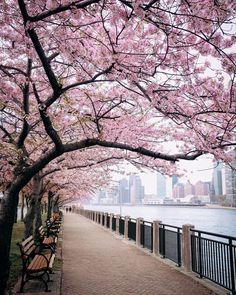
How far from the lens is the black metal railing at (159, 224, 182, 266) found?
33.1ft

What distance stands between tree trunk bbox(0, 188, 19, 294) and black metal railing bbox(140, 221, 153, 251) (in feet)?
25.8

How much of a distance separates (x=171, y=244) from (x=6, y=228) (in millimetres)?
6465

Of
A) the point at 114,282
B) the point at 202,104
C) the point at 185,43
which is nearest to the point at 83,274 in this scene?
the point at 114,282

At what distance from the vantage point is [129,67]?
590 centimetres

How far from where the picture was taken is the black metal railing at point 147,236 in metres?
13.3

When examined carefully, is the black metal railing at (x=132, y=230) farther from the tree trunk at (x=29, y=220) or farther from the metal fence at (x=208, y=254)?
the tree trunk at (x=29, y=220)

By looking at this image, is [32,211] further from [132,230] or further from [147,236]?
[132,230]

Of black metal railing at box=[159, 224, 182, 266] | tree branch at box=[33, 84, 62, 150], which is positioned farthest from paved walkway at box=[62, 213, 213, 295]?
tree branch at box=[33, 84, 62, 150]

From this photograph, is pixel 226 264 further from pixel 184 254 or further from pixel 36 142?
pixel 36 142

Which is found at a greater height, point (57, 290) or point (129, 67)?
point (129, 67)

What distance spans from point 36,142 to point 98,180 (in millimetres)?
12589

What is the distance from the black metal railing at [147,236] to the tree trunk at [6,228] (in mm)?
7849

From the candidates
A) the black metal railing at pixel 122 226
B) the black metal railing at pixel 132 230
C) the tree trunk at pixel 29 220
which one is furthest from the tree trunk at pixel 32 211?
the black metal railing at pixel 122 226

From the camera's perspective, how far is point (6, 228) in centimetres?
632
